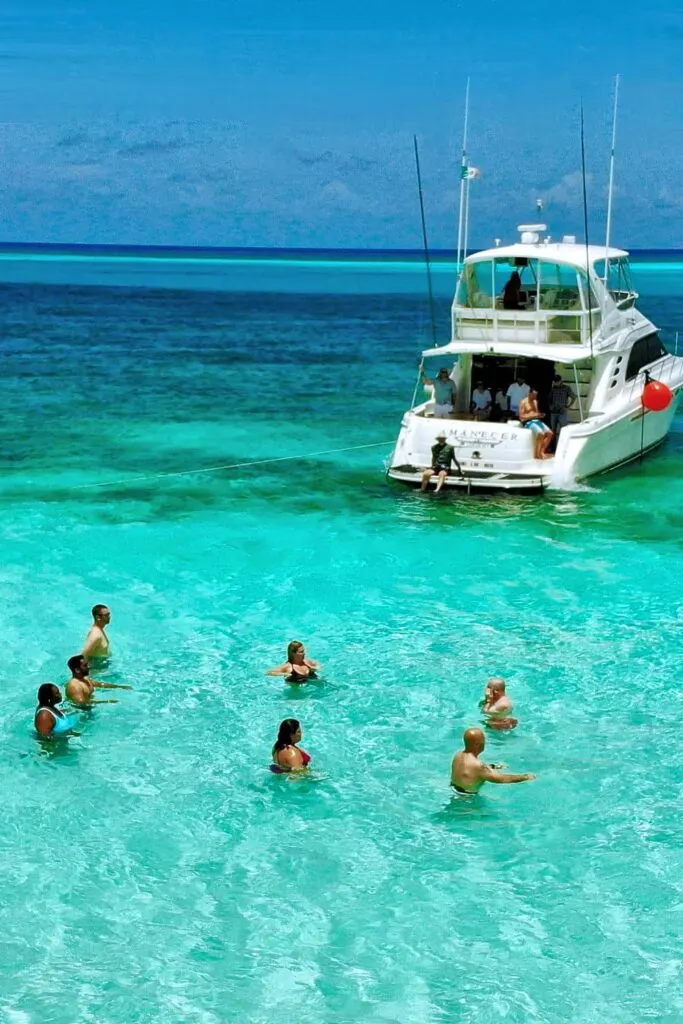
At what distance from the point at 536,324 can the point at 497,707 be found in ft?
35.4

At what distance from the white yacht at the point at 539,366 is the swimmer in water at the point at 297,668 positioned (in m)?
7.68

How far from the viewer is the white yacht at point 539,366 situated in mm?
20453

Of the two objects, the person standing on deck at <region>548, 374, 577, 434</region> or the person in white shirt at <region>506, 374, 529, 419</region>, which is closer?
the person standing on deck at <region>548, 374, 577, 434</region>

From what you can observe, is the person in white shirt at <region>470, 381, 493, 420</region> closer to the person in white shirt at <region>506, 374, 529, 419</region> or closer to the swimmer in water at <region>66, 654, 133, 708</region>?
the person in white shirt at <region>506, 374, 529, 419</region>

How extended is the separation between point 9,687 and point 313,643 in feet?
10.9

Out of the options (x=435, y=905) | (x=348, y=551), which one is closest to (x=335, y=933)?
(x=435, y=905)

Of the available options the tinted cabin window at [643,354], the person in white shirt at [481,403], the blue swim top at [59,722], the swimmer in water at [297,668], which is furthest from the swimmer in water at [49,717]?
the tinted cabin window at [643,354]

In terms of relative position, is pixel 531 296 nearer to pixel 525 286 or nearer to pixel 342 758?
pixel 525 286

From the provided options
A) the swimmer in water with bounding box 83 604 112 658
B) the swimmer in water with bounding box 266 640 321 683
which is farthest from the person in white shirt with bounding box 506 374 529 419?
the swimmer in water with bounding box 83 604 112 658

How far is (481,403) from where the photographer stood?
22.3 metres

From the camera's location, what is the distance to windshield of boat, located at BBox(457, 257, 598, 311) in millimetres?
21938

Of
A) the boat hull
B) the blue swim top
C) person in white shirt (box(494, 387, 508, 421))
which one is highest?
person in white shirt (box(494, 387, 508, 421))

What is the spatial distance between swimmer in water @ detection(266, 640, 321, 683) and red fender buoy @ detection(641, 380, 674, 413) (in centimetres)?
1153

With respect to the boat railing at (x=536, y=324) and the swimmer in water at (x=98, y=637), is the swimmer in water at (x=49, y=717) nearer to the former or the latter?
the swimmer in water at (x=98, y=637)
